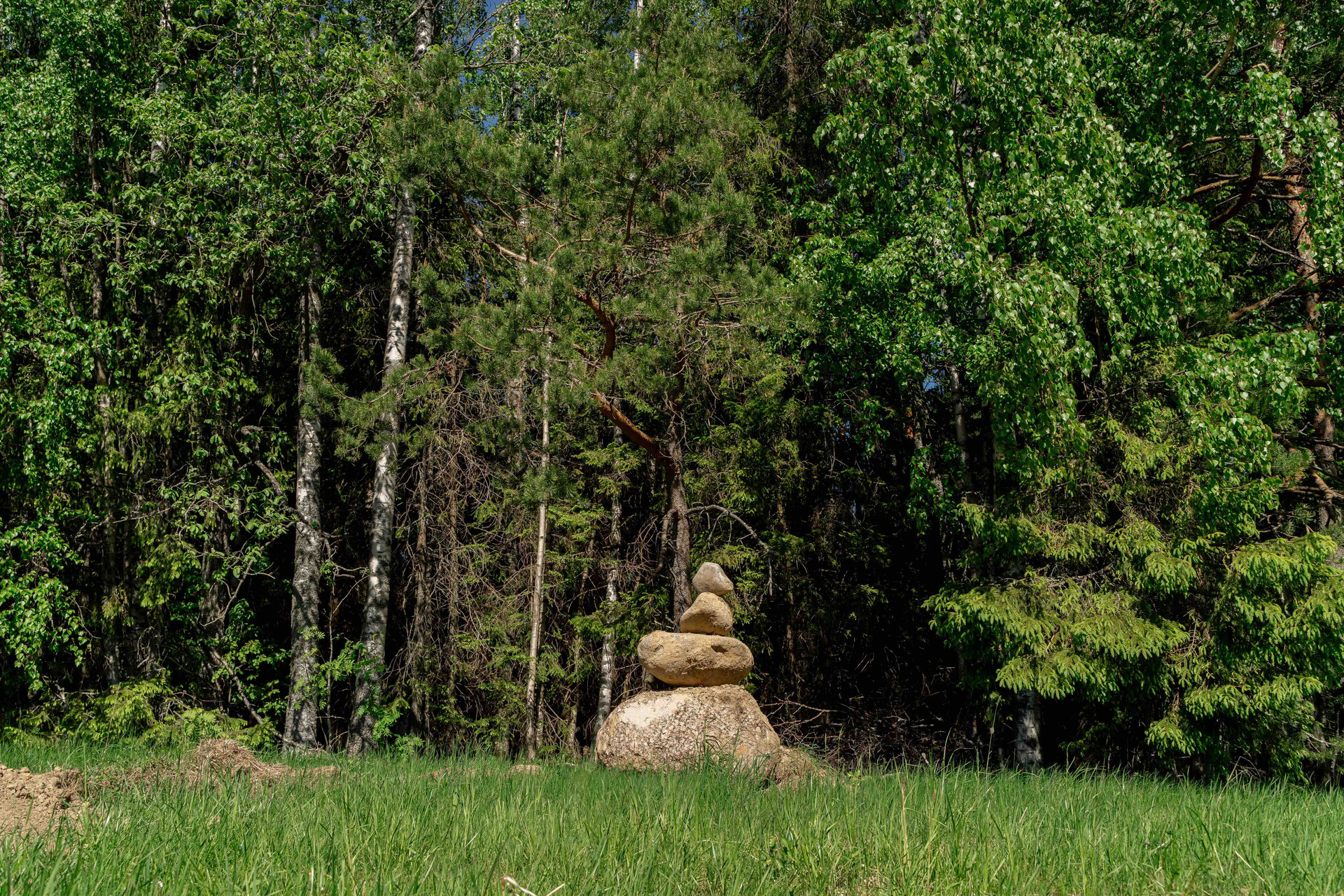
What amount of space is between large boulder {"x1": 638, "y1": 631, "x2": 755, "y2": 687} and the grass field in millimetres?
3238

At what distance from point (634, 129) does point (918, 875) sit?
8.38 m

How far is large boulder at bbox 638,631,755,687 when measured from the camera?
8328 mm

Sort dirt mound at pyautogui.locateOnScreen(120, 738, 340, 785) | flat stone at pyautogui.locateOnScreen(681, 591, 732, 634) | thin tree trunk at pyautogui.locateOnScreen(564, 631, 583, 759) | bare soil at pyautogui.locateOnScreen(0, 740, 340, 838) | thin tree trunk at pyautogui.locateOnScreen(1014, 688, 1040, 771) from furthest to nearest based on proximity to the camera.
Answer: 1. thin tree trunk at pyautogui.locateOnScreen(564, 631, 583, 759)
2. thin tree trunk at pyautogui.locateOnScreen(1014, 688, 1040, 771)
3. flat stone at pyautogui.locateOnScreen(681, 591, 732, 634)
4. dirt mound at pyautogui.locateOnScreen(120, 738, 340, 785)
5. bare soil at pyautogui.locateOnScreen(0, 740, 340, 838)

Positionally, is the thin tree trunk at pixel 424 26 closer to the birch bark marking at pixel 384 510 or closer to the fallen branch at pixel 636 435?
the birch bark marking at pixel 384 510

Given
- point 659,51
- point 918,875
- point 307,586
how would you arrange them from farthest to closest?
point 307,586 < point 659,51 < point 918,875

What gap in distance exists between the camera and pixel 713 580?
8617mm

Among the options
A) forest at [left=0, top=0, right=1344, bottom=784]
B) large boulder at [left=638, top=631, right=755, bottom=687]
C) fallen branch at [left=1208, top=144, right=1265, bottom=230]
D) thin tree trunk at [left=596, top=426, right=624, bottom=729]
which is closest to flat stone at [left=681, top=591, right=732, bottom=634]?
large boulder at [left=638, top=631, right=755, bottom=687]

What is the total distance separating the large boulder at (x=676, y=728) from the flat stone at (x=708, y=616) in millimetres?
669

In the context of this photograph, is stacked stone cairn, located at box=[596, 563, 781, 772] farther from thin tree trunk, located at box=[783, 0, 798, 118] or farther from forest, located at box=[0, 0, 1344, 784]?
thin tree trunk, located at box=[783, 0, 798, 118]

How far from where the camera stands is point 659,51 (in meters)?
11.0

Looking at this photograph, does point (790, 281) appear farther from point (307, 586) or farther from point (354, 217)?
point (307, 586)

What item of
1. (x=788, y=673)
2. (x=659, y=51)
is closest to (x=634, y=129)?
(x=659, y=51)

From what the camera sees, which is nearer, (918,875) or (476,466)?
(918,875)

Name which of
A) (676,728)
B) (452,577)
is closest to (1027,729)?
(676,728)
